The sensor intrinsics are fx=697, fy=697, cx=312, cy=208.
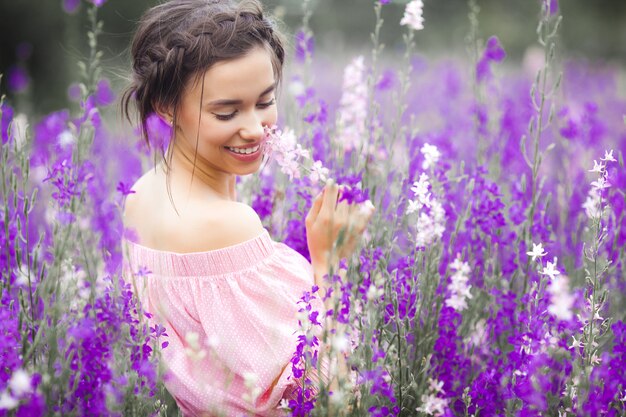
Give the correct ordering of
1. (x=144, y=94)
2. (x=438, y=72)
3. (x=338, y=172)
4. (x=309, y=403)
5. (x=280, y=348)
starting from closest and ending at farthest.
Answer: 1. (x=309, y=403)
2. (x=280, y=348)
3. (x=144, y=94)
4. (x=338, y=172)
5. (x=438, y=72)

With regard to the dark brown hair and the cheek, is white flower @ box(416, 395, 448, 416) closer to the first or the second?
the cheek

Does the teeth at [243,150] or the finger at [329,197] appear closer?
the finger at [329,197]

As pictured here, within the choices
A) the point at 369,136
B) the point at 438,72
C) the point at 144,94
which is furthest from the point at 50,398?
the point at 438,72

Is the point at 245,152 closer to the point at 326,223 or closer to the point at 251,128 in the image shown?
the point at 251,128

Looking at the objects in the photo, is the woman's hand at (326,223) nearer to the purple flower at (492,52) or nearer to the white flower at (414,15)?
the white flower at (414,15)

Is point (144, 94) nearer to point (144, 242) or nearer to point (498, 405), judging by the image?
point (144, 242)

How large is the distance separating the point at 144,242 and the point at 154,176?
218 mm

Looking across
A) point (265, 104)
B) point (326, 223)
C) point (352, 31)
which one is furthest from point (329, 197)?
point (352, 31)

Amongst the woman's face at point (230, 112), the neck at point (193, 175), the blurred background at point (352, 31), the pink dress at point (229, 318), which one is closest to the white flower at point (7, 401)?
the pink dress at point (229, 318)

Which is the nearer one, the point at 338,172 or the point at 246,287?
the point at 246,287

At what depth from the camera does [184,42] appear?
1896 millimetres

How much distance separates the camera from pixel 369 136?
2551mm

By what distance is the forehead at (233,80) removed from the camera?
1.87 m

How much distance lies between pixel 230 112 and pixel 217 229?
33cm
